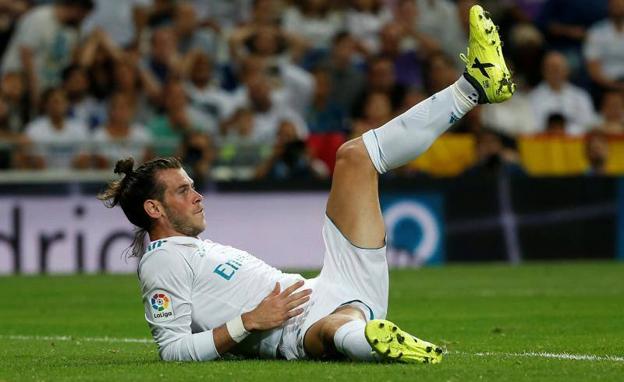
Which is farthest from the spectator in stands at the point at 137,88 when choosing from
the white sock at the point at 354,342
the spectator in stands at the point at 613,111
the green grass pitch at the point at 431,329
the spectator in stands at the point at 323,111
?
the white sock at the point at 354,342

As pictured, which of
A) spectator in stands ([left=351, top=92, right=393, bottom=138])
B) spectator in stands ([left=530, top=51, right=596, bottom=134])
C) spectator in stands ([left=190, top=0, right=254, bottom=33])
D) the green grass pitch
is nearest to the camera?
the green grass pitch

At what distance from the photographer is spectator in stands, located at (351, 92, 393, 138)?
1917cm

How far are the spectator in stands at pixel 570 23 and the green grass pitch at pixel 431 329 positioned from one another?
5.30m

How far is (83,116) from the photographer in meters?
19.1

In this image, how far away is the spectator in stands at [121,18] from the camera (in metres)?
21.0

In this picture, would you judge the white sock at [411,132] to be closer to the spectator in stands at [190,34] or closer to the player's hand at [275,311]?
the player's hand at [275,311]

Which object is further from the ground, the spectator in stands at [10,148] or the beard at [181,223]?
the beard at [181,223]

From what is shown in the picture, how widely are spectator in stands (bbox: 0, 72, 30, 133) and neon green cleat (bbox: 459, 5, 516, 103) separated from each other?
12145mm

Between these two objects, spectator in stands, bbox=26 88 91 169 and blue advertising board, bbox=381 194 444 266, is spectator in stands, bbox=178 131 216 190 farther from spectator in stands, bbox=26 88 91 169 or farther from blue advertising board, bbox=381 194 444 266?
blue advertising board, bbox=381 194 444 266

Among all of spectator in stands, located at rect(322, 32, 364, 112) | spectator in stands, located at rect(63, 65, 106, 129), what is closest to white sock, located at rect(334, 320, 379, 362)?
spectator in stands, located at rect(63, 65, 106, 129)

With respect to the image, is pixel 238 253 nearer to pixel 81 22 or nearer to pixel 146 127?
pixel 146 127

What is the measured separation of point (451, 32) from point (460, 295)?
9.42 meters

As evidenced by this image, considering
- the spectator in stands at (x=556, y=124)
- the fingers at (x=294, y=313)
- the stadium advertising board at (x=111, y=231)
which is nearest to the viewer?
the fingers at (x=294, y=313)

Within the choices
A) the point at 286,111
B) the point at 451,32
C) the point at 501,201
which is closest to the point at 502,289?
the point at 501,201
